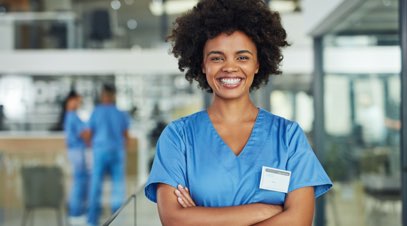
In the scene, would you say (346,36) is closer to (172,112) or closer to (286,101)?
(286,101)

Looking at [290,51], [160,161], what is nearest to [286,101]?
[290,51]

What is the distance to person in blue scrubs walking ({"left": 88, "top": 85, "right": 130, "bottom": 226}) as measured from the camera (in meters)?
5.89

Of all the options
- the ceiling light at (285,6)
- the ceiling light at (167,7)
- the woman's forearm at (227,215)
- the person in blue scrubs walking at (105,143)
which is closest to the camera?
the woman's forearm at (227,215)

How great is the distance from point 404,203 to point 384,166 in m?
2.95

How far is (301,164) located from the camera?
1824 mm

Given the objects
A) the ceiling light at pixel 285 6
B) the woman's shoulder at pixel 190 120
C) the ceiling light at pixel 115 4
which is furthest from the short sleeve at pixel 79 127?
the ceiling light at pixel 115 4

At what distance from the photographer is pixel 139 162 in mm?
7043

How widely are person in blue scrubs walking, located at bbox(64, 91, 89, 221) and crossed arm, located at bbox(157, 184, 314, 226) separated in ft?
14.8

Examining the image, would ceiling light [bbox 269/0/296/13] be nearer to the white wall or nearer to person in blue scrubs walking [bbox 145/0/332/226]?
the white wall

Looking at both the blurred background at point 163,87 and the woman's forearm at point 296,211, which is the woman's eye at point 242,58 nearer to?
the woman's forearm at point 296,211

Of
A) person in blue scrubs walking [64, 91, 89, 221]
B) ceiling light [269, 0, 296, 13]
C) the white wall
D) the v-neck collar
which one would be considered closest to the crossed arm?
the v-neck collar

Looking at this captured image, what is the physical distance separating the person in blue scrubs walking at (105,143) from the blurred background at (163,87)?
240mm

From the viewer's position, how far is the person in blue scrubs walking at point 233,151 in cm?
178

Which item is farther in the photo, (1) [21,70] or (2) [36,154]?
(1) [21,70]
